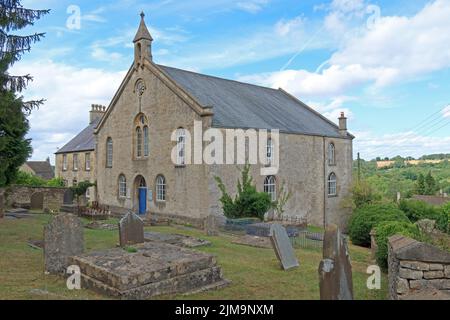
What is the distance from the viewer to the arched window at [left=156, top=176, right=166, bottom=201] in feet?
89.9

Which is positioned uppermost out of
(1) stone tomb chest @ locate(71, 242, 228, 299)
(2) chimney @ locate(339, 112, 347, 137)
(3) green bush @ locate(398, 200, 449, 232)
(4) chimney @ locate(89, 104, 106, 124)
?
(4) chimney @ locate(89, 104, 106, 124)

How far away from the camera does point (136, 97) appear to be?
2991 cm

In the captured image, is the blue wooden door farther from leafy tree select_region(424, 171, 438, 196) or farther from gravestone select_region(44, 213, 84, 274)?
leafy tree select_region(424, 171, 438, 196)

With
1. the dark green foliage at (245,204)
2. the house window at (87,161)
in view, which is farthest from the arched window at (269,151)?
the house window at (87,161)

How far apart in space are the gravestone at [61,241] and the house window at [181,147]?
14.6 metres

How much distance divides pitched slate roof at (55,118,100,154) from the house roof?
2449cm

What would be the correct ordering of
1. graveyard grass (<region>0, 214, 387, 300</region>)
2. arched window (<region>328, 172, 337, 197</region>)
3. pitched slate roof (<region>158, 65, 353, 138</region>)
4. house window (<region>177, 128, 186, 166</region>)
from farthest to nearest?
arched window (<region>328, 172, 337, 197</region>) < pitched slate roof (<region>158, 65, 353, 138</region>) < house window (<region>177, 128, 186, 166</region>) < graveyard grass (<region>0, 214, 387, 300</region>)

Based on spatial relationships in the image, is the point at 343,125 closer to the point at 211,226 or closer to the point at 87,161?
the point at 211,226

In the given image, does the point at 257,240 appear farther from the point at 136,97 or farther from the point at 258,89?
the point at 258,89

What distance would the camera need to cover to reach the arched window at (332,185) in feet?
112

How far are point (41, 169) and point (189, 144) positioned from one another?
54016 mm

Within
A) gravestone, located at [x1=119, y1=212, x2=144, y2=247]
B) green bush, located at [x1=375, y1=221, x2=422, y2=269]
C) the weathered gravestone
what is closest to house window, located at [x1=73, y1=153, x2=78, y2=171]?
gravestone, located at [x1=119, y1=212, x2=144, y2=247]

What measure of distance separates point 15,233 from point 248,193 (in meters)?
13.1

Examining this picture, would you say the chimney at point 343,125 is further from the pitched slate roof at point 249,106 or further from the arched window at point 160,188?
the arched window at point 160,188
